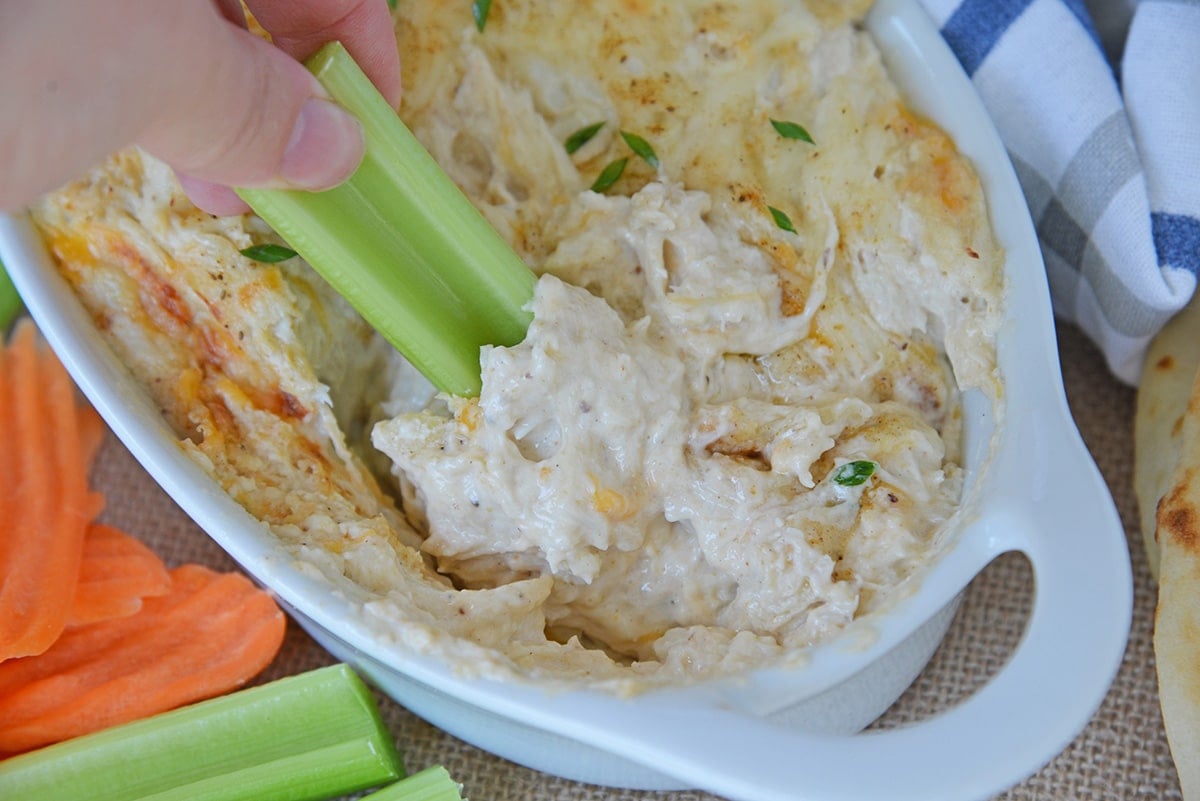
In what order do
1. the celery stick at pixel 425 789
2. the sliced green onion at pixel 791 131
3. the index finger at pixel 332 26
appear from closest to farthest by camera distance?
the index finger at pixel 332 26
the celery stick at pixel 425 789
the sliced green onion at pixel 791 131

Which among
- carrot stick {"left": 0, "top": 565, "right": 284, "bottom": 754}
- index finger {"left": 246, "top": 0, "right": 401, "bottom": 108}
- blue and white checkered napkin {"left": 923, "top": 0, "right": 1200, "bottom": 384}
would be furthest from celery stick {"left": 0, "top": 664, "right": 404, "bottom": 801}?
blue and white checkered napkin {"left": 923, "top": 0, "right": 1200, "bottom": 384}

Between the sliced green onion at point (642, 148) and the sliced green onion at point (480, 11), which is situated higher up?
the sliced green onion at point (480, 11)

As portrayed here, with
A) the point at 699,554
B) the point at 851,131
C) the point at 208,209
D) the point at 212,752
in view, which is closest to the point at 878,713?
the point at 699,554

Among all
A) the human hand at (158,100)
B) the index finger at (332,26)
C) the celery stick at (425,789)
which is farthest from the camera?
the celery stick at (425,789)

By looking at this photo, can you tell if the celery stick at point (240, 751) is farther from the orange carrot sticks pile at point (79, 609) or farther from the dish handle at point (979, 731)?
the dish handle at point (979, 731)

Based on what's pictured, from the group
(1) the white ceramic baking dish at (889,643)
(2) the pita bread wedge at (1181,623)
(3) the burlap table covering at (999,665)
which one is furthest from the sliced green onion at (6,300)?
(2) the pita bread wedge at (1181,623)

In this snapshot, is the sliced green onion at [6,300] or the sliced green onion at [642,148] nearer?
the sliced green onion at [642,148]

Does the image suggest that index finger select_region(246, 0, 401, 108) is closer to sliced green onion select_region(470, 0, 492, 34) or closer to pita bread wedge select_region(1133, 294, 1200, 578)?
sliced green onion select_region(470, 0, 492, 34)

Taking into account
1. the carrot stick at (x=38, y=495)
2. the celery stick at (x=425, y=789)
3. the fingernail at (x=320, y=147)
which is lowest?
the celery stick at (x=425, y=789)
